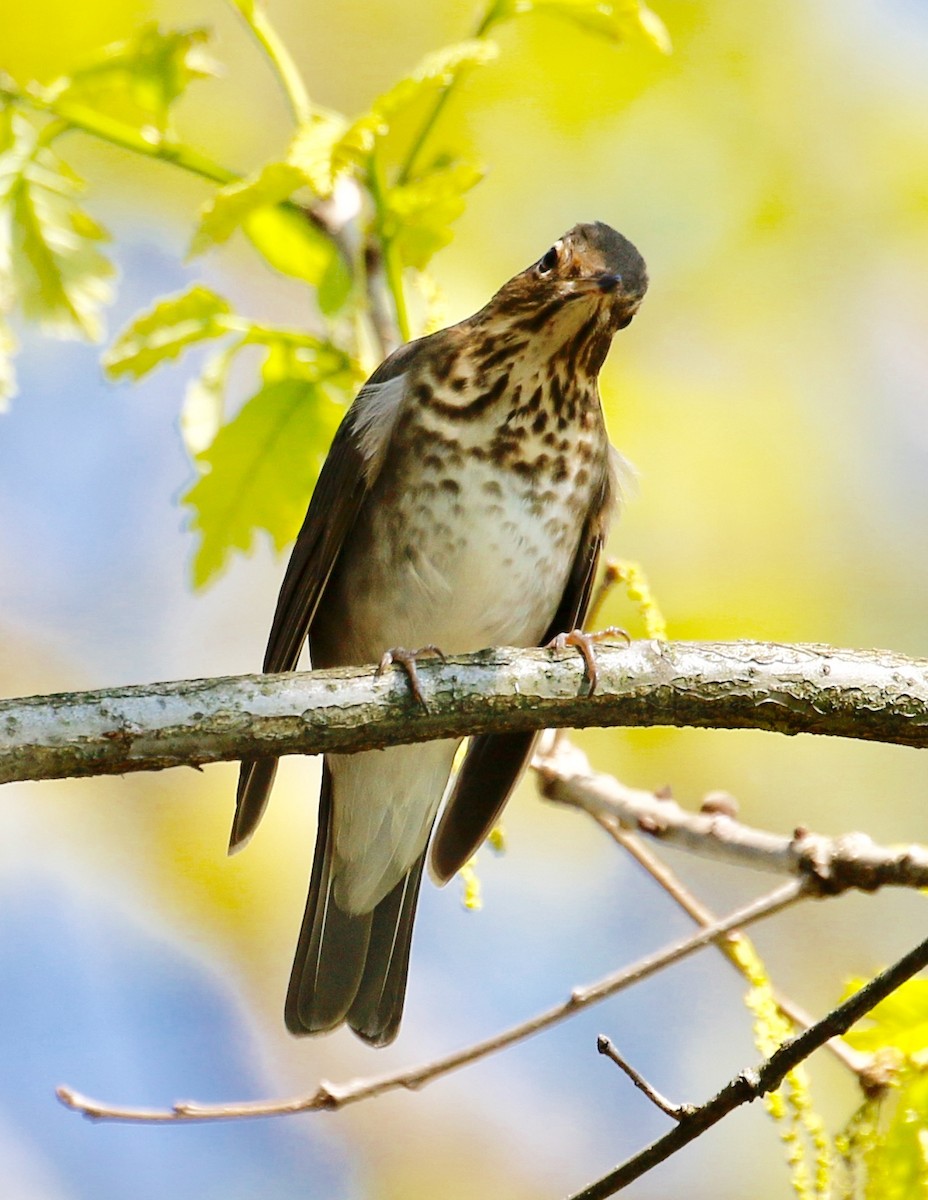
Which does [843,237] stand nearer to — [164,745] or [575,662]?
[575,662]

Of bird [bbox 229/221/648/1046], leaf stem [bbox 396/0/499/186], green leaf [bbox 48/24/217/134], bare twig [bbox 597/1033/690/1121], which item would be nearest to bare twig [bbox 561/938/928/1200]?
bare twig [bbox 597/1033/690/1121]

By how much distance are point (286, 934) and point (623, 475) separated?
2.88 meters

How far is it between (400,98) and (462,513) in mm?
1131

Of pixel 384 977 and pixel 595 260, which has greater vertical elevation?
pixel 595 260

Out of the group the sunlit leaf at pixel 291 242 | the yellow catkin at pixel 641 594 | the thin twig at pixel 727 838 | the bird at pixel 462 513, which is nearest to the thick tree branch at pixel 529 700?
the thin twig at pixel 727 838

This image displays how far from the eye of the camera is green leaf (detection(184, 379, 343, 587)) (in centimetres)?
415

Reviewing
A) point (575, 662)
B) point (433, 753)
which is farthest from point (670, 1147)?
point (433, 753)

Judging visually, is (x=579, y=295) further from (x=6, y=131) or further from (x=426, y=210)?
(x=6, y=131)

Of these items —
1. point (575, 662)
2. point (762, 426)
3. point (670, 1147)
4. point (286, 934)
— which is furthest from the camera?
point (286, 934)

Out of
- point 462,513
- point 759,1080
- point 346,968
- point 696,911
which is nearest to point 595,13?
point 462,513

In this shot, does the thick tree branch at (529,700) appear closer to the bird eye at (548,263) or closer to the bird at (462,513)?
the bird at (462,513)

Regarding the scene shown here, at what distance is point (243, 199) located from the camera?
3588 millimetres

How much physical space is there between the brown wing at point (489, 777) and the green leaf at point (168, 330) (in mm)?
1253

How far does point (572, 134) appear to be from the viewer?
20.5 feet
